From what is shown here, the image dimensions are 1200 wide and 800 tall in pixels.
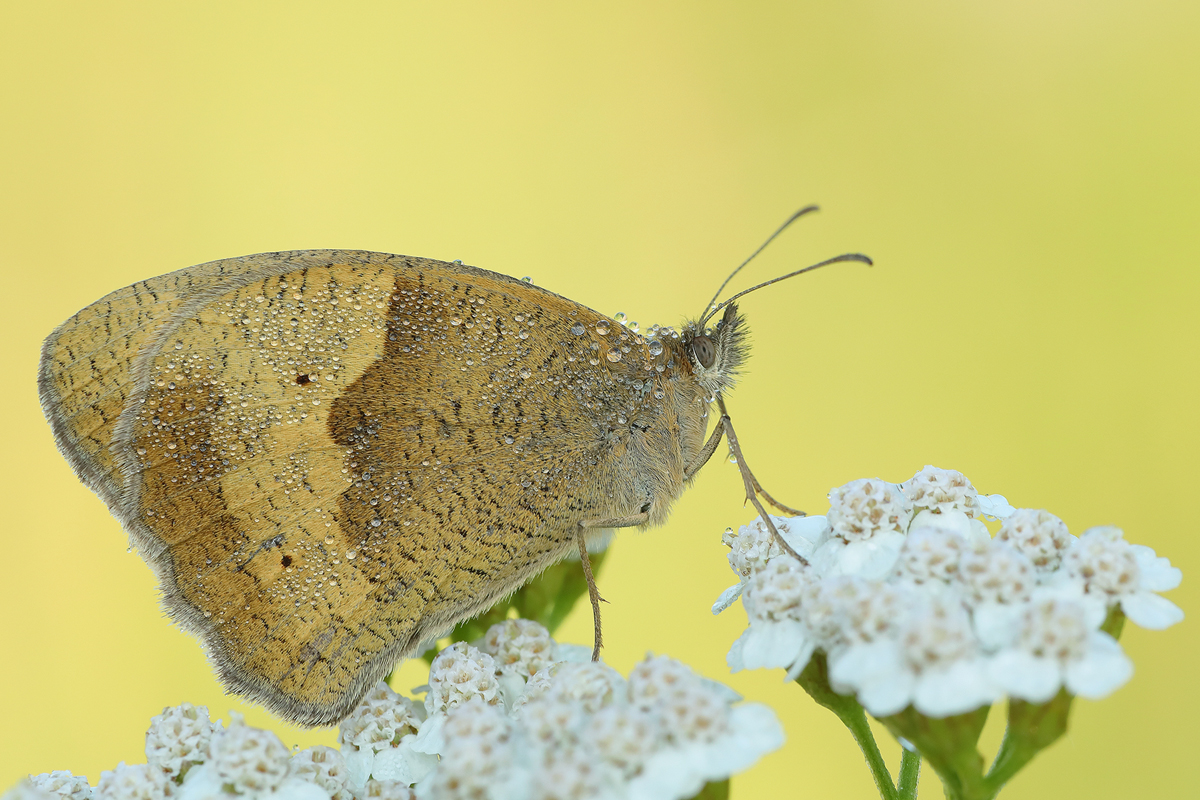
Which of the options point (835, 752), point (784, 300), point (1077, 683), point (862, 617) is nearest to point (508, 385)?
point (862, 617)

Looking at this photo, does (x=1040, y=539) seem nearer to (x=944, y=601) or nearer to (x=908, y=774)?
(x=944, y=601)

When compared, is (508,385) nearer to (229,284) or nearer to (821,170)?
(229,284)

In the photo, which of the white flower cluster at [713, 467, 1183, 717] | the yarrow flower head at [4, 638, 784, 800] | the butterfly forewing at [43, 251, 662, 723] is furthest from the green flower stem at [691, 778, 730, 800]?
the butterfly forewing at [43, 251, 662, 723]

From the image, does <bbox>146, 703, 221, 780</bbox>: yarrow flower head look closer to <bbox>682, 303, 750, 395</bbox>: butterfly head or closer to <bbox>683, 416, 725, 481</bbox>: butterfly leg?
<bbox>683, 416, 725, 481</bbox>: butterfly leg

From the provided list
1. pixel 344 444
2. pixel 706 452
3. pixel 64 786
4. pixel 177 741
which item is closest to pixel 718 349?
pixel 706 452

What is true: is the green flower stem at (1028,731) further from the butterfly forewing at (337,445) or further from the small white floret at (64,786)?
the small white floret at (64,786)

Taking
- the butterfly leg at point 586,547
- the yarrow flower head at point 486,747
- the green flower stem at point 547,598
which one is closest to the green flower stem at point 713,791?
the yarrow flower head at point 486,747
